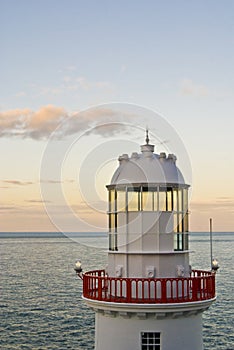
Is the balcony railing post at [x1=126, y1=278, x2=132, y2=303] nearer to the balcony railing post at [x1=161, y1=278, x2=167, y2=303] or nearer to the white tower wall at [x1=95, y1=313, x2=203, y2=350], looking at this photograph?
the white tower wall at [x1=95, y1=313, x2=203, y2=350]

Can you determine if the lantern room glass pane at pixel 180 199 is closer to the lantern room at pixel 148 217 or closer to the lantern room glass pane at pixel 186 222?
the lantern room at pixel 148 217

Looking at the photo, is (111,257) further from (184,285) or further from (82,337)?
(82,337)

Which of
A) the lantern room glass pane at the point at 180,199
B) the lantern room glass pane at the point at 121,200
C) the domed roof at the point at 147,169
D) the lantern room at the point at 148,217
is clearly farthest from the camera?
the lantern room glass pane at the point at 180,199

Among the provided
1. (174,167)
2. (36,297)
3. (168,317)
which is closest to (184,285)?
(168,317)

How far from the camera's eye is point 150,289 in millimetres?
13984

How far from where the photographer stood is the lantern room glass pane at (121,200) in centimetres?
1461

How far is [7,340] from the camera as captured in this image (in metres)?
39.6

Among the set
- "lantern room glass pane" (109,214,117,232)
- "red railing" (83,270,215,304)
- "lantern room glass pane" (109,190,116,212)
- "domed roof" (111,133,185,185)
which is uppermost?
"domed roof" (111,133,185,185)

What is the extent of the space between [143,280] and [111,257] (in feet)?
5.04

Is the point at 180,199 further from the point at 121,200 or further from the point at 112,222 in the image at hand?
the point at 112,222

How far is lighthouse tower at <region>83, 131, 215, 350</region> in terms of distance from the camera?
45.4 ft

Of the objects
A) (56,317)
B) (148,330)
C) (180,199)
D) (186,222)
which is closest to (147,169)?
(180,199)

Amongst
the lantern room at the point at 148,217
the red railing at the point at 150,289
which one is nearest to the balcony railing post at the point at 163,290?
the red railing at the point at 150,289

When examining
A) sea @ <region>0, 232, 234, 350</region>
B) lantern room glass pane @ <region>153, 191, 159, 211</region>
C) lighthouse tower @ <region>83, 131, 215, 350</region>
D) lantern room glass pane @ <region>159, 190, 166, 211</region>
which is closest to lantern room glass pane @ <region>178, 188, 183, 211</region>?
lighthouse tower @ <region>83, 131, 215, 350</region>
